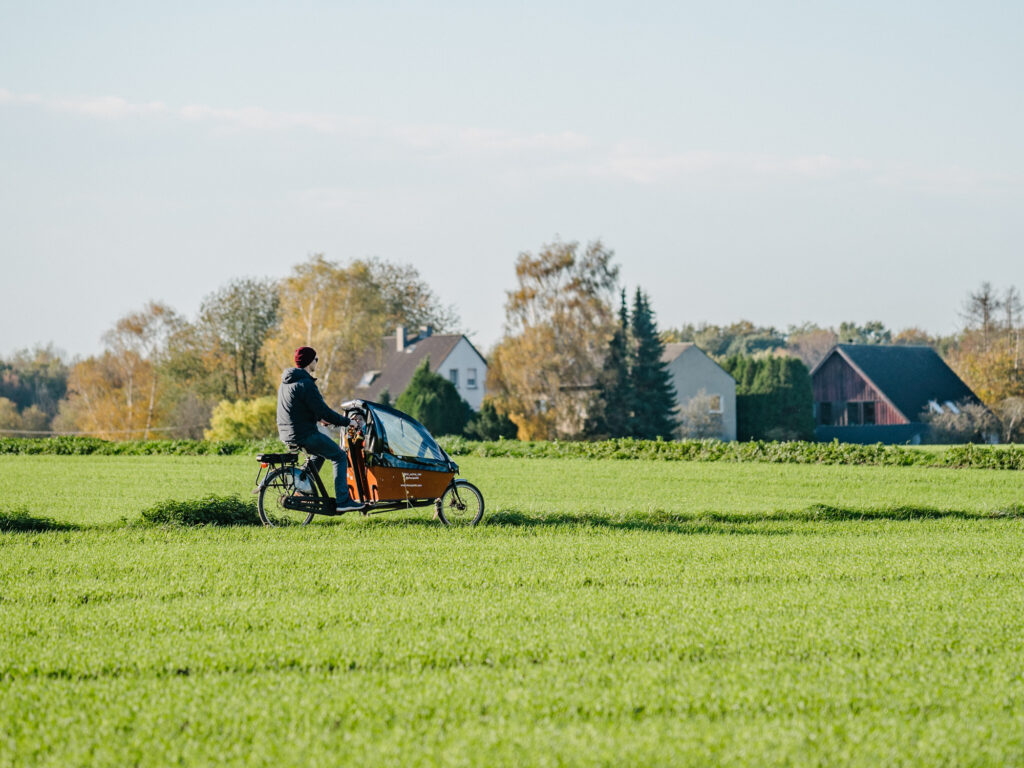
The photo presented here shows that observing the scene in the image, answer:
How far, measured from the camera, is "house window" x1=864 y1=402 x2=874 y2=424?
218 ft

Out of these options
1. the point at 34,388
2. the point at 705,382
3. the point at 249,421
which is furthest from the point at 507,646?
the point at 34,388

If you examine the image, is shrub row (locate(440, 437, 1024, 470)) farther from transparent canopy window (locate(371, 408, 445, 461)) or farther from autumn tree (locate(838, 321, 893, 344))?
autumn tree (locate(838, 321, 893, 344))

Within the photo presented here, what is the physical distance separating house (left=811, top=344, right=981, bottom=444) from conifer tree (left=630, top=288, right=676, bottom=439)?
13425mm

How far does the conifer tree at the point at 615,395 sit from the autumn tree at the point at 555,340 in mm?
535

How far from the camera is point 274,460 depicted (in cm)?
1202

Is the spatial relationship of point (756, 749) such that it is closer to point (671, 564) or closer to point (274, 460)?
point (671, 564)

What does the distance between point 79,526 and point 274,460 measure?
7.79 feet

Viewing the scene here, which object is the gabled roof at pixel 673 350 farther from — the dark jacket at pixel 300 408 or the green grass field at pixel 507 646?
the dark jacket at pixel 300 408

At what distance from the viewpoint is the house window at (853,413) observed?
67375mm

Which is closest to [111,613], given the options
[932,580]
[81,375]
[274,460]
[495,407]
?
[274,460]

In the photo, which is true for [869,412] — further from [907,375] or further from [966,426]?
[966,426]

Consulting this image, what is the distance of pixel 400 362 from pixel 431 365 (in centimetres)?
333

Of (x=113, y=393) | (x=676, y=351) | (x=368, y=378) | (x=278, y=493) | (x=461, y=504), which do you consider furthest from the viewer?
(x=113, y=393)

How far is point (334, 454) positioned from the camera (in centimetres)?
1188
